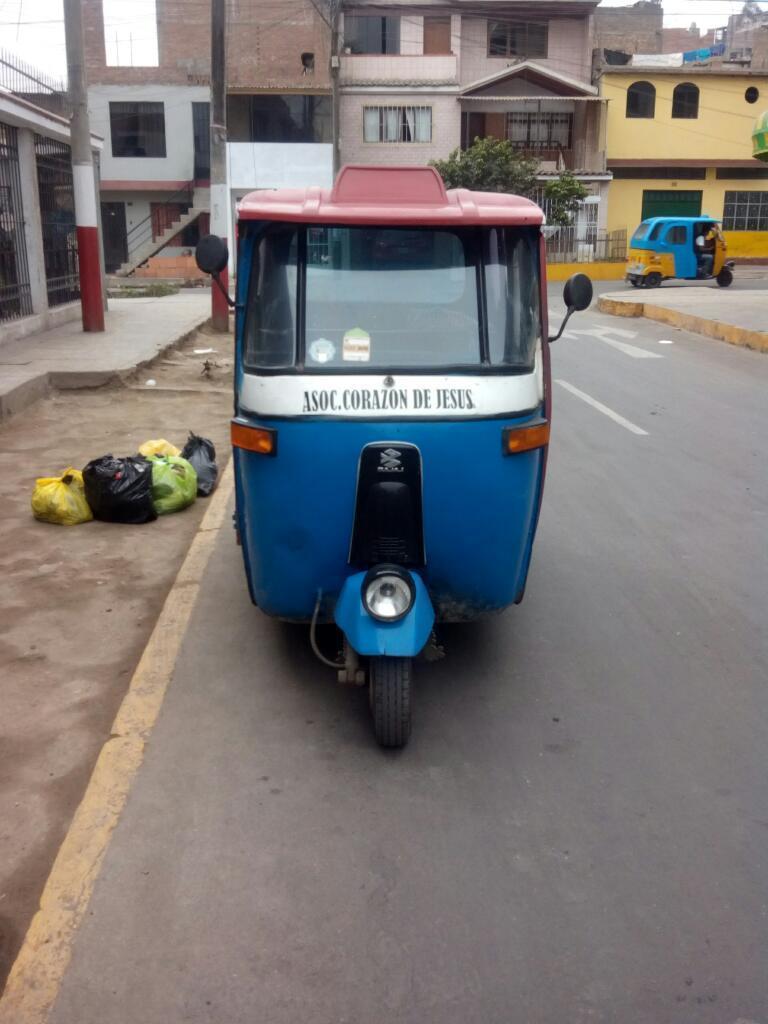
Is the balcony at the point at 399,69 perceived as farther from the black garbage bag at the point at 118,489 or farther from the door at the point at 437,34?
the black garbage bag at the point at 118,489

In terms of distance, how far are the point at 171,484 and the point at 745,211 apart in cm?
4528

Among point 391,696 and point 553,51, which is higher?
point 553,51

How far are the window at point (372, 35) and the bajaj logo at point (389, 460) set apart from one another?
42.6 m

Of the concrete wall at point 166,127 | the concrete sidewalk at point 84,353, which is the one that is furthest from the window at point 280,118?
the concrete sidewalk at point 84,353

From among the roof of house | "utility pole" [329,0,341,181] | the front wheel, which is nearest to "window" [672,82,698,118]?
the roof of house

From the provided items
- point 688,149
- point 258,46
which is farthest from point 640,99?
point 258,46

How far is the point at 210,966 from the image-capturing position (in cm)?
291

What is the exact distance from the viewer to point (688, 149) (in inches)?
1804

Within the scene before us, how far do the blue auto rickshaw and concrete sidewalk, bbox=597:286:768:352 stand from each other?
0.60 metres

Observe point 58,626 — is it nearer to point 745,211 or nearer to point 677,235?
point 677,235

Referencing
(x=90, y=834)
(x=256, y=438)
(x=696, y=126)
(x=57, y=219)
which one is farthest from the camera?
(x=696, y=126)

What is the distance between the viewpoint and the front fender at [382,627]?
3.94 m

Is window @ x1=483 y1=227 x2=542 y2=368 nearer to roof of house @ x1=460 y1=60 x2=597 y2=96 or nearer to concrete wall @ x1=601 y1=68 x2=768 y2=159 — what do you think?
roof of house @ x1=460 y1=60 x2=597 y2=96

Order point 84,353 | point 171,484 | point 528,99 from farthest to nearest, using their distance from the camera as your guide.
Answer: point 528,99 < point 84,353 < point 171,484
